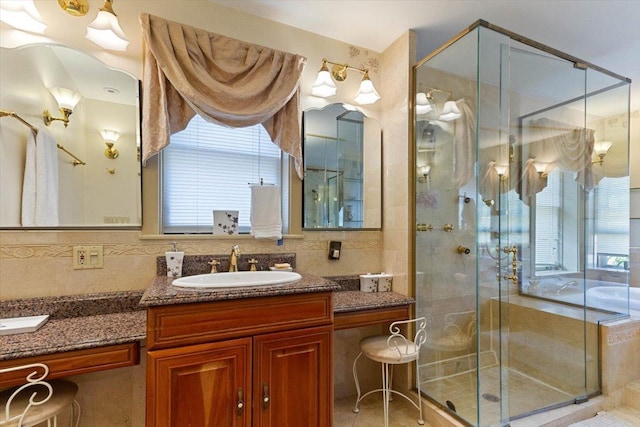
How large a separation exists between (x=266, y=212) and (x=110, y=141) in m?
0.90

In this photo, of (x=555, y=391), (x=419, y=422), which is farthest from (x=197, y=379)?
(x=555, y=391)

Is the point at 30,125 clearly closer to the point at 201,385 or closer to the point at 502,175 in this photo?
the point at 201,385

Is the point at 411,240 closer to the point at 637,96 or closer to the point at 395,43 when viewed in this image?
the point at 395,43

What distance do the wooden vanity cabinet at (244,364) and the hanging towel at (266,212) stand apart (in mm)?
571

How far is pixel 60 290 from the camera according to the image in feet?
4.96

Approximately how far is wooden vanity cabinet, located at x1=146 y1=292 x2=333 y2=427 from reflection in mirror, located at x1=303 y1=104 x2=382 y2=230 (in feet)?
2.50

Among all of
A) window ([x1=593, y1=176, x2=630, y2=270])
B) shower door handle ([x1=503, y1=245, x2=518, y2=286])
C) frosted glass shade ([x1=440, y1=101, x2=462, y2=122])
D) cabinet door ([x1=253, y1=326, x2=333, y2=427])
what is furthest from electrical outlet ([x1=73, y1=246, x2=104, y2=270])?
Answer: window ([x1=593, y1=176, x2=630, y2=270])

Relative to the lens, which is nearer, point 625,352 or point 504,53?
point 504,53

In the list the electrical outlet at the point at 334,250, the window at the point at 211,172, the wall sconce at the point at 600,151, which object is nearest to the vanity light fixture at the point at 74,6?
the window at the point at 211,172

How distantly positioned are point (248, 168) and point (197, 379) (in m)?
1.19

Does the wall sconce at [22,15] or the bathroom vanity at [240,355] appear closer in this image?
the bathroom vanity at [240,355]

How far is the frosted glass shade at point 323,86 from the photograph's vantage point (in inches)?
78.8

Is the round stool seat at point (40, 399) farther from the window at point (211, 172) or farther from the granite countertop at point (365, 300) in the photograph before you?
the granite countertop at point (365, 300)

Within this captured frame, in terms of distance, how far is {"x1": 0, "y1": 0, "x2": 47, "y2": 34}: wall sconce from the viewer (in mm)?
1392
